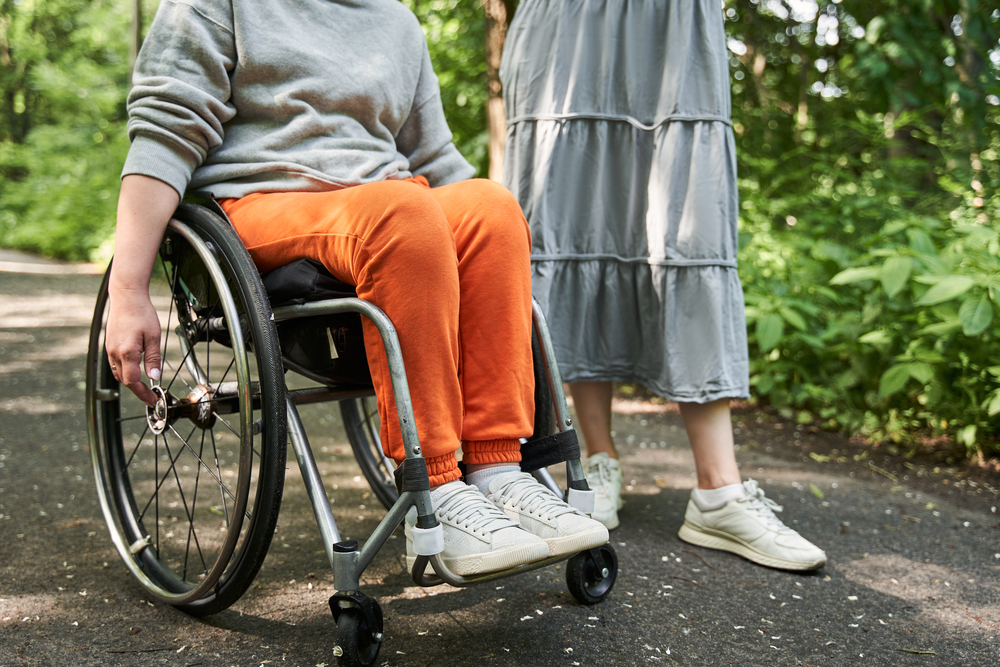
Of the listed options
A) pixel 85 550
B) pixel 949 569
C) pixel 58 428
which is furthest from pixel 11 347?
pixel 949 569

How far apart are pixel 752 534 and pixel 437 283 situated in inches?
40.3

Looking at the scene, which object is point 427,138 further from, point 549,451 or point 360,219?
point 549,451

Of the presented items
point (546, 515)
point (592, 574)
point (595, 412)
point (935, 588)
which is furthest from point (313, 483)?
point (935, 588)

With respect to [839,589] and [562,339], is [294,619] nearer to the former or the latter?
[562,339]

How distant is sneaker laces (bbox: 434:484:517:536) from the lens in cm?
109

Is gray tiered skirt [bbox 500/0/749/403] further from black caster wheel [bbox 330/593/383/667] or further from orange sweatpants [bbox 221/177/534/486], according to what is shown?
black caster wheel [bbox 330/593/383/667]

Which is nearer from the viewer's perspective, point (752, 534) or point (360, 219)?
point (360, 219)

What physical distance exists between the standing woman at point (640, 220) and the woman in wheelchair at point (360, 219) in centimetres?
46

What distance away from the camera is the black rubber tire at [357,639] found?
44.1 inches

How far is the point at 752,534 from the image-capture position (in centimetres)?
168

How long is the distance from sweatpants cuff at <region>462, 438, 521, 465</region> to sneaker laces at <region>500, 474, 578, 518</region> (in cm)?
4

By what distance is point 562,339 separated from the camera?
1.89m

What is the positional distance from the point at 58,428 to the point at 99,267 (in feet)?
28.1

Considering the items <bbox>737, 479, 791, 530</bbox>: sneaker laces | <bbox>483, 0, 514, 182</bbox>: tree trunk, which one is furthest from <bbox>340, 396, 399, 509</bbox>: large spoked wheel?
<bbox>483, 0, 514, 182</bbox>: tree trunk
